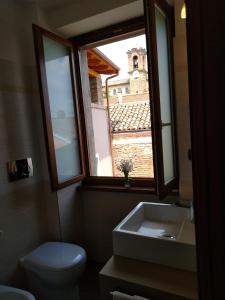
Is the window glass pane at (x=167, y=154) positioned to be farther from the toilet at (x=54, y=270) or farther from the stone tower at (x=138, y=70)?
the toilet at (x=54, y=270)

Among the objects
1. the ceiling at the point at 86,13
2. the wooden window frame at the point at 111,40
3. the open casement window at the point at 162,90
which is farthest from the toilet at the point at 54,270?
the ceiling at the point at 86,13

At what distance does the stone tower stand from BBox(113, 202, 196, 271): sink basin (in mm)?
1055

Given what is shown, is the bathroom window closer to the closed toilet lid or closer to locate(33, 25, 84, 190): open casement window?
locate(33, 25, 84, 190): open casement window

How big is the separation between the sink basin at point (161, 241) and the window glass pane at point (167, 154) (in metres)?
0.23

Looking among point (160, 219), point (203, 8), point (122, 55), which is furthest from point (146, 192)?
point (203, 8)

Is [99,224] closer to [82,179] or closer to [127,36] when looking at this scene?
[82,179]

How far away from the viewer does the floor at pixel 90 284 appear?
1.91 metres

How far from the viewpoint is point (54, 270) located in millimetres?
1522

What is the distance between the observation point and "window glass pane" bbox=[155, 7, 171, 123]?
1.41 metres

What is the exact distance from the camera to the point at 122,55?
2.13 m

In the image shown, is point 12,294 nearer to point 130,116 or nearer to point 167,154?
point 167,154

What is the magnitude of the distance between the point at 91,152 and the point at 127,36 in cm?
114

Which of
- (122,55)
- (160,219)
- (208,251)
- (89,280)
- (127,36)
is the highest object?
(127,36)

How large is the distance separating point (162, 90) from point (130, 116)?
0.72 metres
